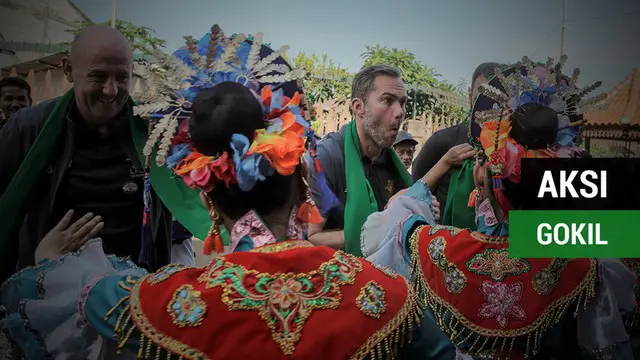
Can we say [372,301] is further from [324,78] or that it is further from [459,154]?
[324,78]

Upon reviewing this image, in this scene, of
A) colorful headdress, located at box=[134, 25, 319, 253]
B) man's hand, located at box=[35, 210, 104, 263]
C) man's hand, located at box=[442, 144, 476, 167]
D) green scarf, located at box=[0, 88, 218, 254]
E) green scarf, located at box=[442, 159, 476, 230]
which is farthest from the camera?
green scarf, located at box=[442, 159, 476, 230]

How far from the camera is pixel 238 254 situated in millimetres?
1087

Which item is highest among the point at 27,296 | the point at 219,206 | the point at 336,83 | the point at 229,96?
the point at 336,83

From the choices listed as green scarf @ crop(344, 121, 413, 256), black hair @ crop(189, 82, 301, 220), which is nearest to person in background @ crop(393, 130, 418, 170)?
green scarf @ crop(344, 121, 413, 256)

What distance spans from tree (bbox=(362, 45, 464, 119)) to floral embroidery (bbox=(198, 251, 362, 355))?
5.30 feet

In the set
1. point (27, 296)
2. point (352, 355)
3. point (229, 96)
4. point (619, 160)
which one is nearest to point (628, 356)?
point (619, 160)

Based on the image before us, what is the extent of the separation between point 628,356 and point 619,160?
0.90m

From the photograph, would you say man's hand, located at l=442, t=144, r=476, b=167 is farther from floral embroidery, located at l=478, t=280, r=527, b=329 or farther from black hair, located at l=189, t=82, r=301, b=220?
black hair, located at l=189, t=82, r=301, b=220

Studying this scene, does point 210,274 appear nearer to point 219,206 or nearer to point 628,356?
point 219,206

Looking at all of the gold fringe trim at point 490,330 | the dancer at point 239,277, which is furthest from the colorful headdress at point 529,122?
the dancer at point 239,277

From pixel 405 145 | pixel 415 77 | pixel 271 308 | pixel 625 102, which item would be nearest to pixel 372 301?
pixel 271 308

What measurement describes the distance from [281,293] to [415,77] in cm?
183

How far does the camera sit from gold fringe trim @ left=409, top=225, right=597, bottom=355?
1698mm

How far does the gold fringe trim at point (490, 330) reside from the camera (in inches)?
66.8
